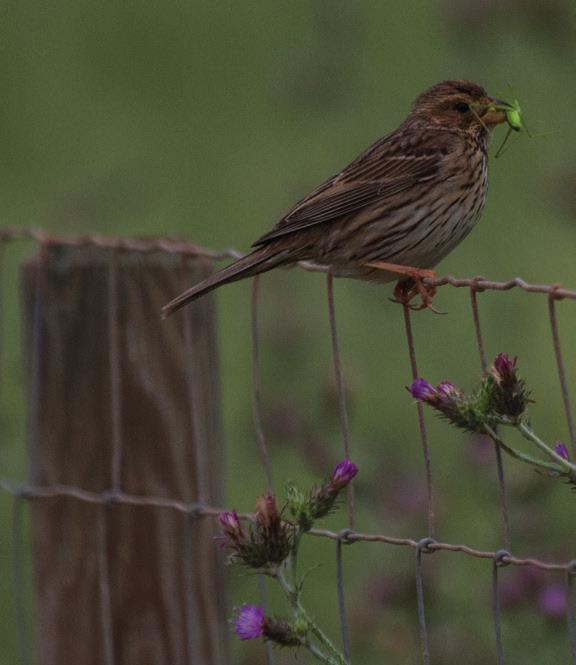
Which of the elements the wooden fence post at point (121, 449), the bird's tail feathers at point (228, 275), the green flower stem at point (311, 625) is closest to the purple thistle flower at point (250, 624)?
the green flower stem at point (311, 625)

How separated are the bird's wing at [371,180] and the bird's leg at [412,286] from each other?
1.16 ft

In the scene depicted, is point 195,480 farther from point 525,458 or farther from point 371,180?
point 525,458

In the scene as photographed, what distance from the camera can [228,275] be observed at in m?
Answer: 5.32

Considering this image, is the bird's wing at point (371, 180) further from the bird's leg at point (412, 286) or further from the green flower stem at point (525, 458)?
the green flower stem at point (525, 458)

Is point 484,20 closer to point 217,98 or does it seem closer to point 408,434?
point 408,434

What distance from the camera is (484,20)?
6180 mm

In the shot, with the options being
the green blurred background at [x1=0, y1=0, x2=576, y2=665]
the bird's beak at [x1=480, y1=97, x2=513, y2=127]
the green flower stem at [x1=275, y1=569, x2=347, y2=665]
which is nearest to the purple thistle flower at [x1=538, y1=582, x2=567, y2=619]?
the green blurred background at [x1=0, y1=0, x2=576, y2=665]

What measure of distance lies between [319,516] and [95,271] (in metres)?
1.25

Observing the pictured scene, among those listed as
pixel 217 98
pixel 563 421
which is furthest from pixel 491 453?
pixel 217 98

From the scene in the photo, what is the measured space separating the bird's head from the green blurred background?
209 mm

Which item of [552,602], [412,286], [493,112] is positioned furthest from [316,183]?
[552,602]

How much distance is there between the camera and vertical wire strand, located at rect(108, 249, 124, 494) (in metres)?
5.09

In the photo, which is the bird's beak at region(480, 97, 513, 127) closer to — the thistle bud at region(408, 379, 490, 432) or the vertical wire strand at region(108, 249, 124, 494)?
the vertical wire strand at region(108, 249, 124, 494)

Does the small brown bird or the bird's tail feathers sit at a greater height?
the small brown bird
